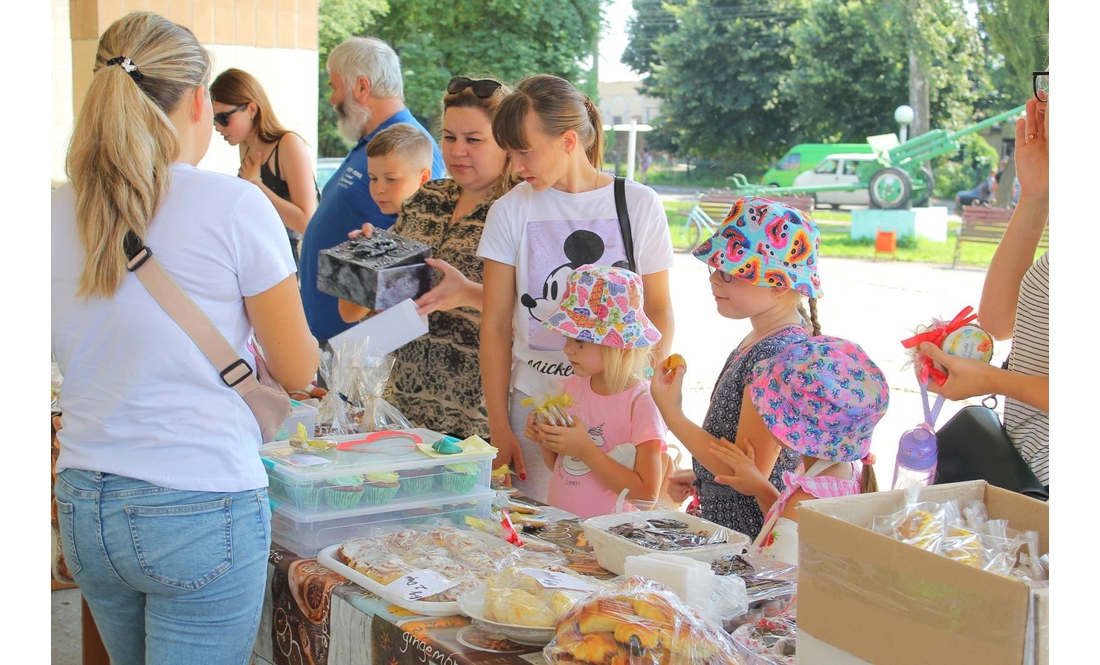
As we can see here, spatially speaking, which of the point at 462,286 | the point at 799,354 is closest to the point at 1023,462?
the point at 799,354

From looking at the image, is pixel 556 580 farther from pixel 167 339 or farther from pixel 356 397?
pixel 356 397

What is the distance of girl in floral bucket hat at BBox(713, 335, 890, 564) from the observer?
174 centimetres

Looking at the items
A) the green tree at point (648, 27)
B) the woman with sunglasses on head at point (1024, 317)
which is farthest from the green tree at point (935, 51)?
the woman with sunglasses on head at point (1024, 317)

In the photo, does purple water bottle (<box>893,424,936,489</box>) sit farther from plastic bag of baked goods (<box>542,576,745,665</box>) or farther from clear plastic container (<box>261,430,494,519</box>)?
clear plastic container (<box>261,430,494,519</box>)

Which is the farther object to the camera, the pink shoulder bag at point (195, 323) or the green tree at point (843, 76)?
the green tree at point (843, 76)

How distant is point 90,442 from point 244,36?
430 cm

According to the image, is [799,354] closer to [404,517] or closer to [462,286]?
[404,517]

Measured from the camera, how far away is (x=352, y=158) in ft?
11.7

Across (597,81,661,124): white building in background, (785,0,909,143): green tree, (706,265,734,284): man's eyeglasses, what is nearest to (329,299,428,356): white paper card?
(706,265,734,284): man's eyeglasses

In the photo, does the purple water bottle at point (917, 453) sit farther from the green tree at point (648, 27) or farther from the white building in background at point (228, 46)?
the green tree at point (648, 27)

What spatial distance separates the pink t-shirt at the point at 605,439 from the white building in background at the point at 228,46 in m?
3.42

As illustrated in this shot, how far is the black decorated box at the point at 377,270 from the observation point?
2.49m

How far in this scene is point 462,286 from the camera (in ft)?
8.70
